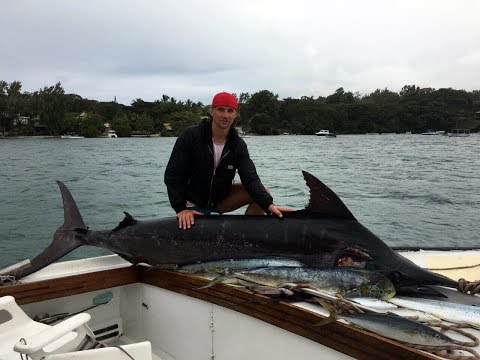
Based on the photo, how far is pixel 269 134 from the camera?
122 m

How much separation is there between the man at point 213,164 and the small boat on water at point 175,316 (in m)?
0.91

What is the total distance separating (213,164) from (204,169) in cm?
10

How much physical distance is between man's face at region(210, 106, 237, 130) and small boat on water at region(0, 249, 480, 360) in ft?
4.82

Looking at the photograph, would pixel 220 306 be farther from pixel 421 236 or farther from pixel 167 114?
pixel 167 114

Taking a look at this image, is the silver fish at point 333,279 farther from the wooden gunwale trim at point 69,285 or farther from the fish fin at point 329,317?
the wooden gunwale trim at point 69,285

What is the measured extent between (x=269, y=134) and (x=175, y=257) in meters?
120

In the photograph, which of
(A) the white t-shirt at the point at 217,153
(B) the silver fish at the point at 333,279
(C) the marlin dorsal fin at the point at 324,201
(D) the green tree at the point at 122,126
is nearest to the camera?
(B) the silver fish at the point at 333,279

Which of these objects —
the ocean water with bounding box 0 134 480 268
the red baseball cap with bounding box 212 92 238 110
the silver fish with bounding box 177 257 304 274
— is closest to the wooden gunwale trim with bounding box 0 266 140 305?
the silver fish with bounding box 177 257 304 274

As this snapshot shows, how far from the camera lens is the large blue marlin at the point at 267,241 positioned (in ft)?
10.6

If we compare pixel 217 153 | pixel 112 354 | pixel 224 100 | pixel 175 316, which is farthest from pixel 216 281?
pixel 224 100

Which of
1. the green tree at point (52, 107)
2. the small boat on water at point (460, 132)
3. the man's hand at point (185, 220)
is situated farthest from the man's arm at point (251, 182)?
the small boat on water at point (460, 132)

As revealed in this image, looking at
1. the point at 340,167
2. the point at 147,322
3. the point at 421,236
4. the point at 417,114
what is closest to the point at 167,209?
the point at 421,236

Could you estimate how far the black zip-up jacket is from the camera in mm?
4137

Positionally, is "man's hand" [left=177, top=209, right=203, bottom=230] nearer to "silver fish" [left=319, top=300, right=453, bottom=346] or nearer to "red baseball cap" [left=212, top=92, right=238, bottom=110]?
"red baseball cap" [left=212, top=92, right=238, bottom=110]
